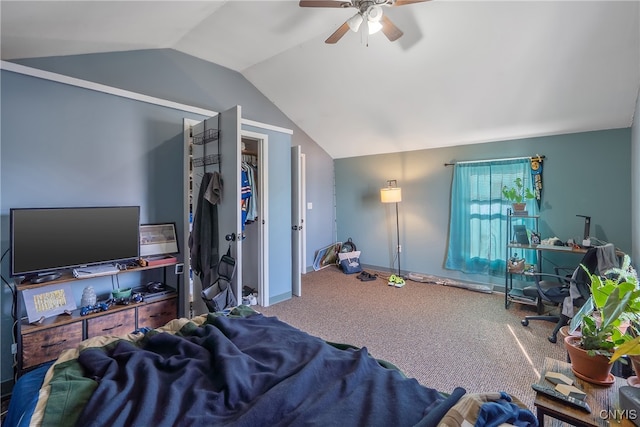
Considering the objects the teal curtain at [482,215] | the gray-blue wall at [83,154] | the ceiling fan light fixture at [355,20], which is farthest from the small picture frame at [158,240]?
the teal curtain at [482,215]

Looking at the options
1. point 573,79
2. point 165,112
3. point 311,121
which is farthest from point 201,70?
point 573,79

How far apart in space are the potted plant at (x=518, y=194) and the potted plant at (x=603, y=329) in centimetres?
268

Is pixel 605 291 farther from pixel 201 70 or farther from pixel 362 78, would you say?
pixel 201 70

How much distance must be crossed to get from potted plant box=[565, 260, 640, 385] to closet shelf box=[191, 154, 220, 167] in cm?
270

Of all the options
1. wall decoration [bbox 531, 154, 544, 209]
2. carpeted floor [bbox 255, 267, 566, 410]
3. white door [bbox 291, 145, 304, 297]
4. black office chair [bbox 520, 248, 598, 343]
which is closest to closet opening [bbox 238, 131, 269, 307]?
carpeted floor [bbox 255, 267, 566, 410]

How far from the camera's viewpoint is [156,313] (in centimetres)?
255

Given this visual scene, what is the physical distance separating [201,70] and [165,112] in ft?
3.32

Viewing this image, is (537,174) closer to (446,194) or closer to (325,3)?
(446,194)

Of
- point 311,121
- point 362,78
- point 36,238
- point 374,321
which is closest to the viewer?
point 36,238

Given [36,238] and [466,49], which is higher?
[466,49]

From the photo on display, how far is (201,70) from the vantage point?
3.66m

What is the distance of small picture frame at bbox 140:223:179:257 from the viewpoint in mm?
2826

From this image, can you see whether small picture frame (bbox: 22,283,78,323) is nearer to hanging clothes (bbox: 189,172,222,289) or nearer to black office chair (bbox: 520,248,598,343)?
hanging clothes (bbox: 189,172,222,289)

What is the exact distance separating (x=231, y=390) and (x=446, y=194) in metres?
4.19
